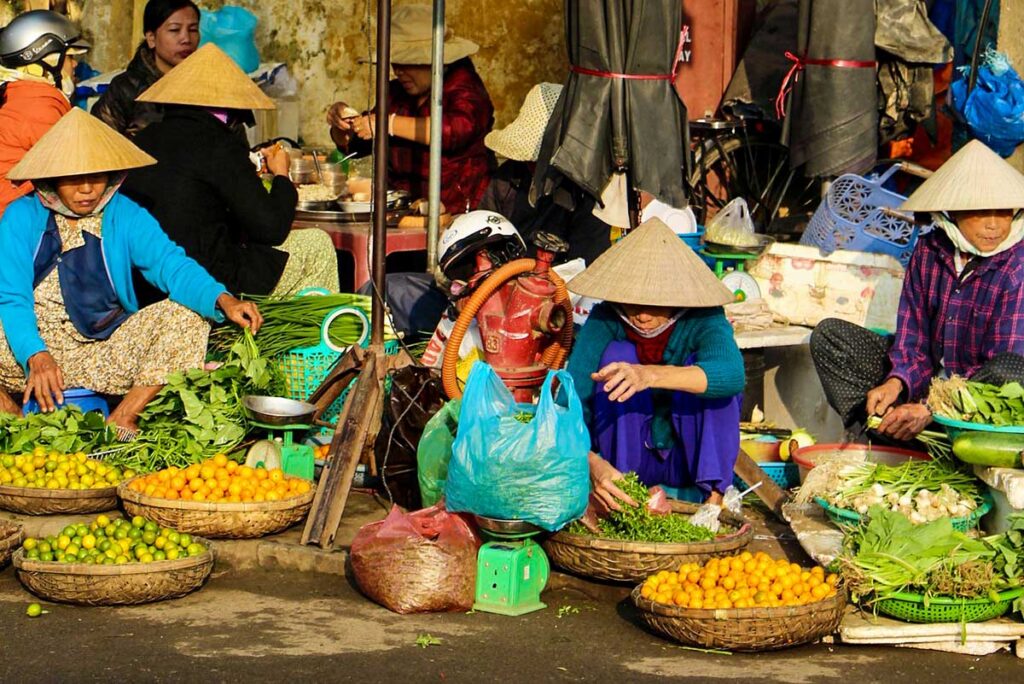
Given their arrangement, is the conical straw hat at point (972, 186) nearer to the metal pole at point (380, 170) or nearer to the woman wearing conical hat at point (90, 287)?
the metal pole at point (380, 170)

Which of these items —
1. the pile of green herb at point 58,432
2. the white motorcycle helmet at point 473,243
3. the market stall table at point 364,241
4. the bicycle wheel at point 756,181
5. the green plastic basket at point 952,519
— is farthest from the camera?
the bicycle wheel at point 756,181

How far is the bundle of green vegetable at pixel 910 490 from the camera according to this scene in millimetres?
5559

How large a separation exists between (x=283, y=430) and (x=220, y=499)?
590 millimetres

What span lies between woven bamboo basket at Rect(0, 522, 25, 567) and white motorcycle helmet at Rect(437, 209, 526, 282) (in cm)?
192

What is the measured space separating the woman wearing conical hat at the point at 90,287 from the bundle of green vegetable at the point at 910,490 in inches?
102

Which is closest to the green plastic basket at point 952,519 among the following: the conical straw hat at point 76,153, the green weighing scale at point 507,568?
the green weighing scale at point 507,568

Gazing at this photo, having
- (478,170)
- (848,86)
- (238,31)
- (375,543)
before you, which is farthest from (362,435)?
(238,31)

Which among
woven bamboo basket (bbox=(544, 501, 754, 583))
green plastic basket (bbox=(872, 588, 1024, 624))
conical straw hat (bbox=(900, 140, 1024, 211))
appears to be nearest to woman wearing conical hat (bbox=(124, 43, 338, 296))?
woven bamboo basket (bbox=(544, 501, 754, 583))

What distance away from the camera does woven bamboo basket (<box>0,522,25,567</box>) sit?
18.5 feet

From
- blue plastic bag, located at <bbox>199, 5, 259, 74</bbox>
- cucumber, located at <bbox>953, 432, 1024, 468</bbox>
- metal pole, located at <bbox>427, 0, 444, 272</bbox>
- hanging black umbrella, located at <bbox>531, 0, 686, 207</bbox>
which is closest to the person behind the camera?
cucumber, located at <bbox>953, 432, 1024, 468</bbox>

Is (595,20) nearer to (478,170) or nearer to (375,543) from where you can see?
(478,170)

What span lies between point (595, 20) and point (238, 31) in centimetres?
407

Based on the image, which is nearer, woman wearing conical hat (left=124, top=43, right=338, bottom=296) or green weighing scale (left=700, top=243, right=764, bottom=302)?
woman wearing conical hat (left=124, top=43, right=338, bottom=296)

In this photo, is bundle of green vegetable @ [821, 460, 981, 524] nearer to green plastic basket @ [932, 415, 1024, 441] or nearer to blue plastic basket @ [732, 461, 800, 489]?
green plastic basket @ [932, 415, 1024, 441]
